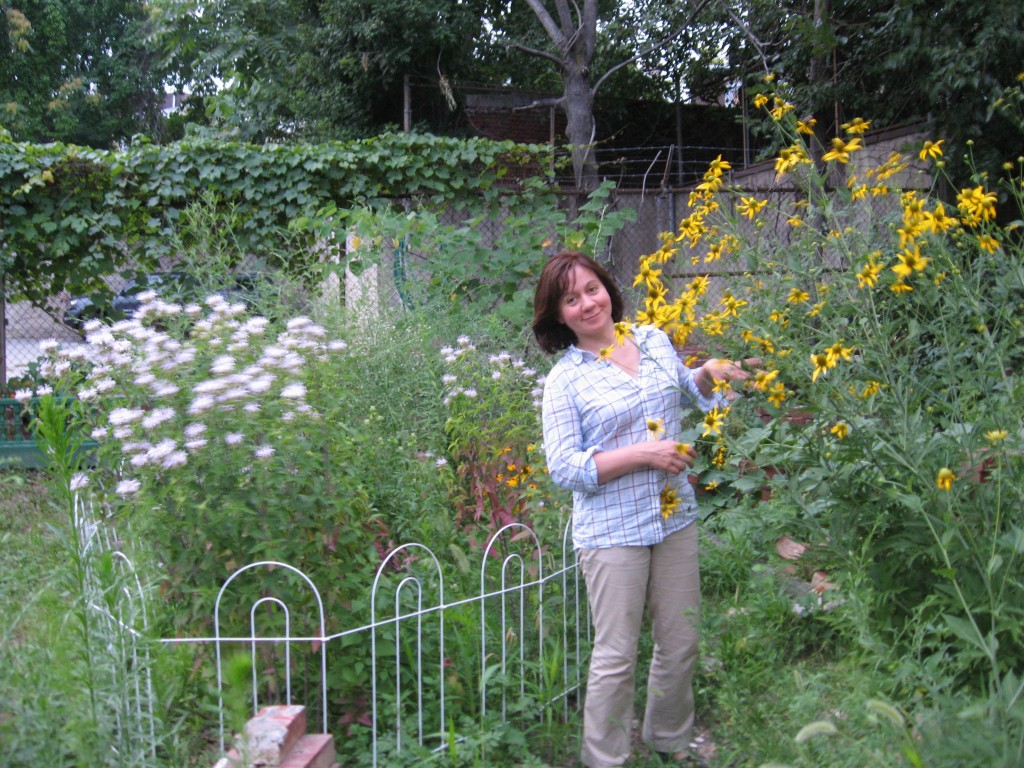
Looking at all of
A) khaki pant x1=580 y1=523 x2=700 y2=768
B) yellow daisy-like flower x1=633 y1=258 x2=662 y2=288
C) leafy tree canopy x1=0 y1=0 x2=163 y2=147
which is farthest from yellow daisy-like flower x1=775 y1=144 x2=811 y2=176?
leafy tree canopy x1=0 y1=0 x2=163 y2=147

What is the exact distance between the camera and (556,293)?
2766mm

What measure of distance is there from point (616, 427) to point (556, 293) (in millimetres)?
424

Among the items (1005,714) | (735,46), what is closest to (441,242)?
(1005,714)

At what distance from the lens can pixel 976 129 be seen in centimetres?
636

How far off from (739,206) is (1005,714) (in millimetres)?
1462

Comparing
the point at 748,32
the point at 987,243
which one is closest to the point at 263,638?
the point at 987,243

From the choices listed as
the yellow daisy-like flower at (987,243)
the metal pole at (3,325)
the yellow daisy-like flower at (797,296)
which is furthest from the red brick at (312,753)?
the metal pole at (3,325)

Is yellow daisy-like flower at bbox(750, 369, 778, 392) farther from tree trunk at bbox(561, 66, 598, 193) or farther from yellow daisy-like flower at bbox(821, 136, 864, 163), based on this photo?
tree trunk at bbox(561, 66, 598, 193)

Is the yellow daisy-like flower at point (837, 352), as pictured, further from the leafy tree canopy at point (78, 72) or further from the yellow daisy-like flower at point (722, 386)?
the leafy tree canopy at point (78, 72)

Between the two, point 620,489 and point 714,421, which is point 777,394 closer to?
point 714,421

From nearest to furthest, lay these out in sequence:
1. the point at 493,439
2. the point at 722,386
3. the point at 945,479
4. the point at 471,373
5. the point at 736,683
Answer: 1. the point at 945,479
2. the point at 722,386
3. the point at 736,683
4. the point at 493,439
5. the point at 471,373

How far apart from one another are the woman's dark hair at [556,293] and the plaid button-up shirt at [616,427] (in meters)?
0.15

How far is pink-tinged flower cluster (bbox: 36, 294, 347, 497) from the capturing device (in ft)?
8.27

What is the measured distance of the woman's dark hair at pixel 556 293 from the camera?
276cm
